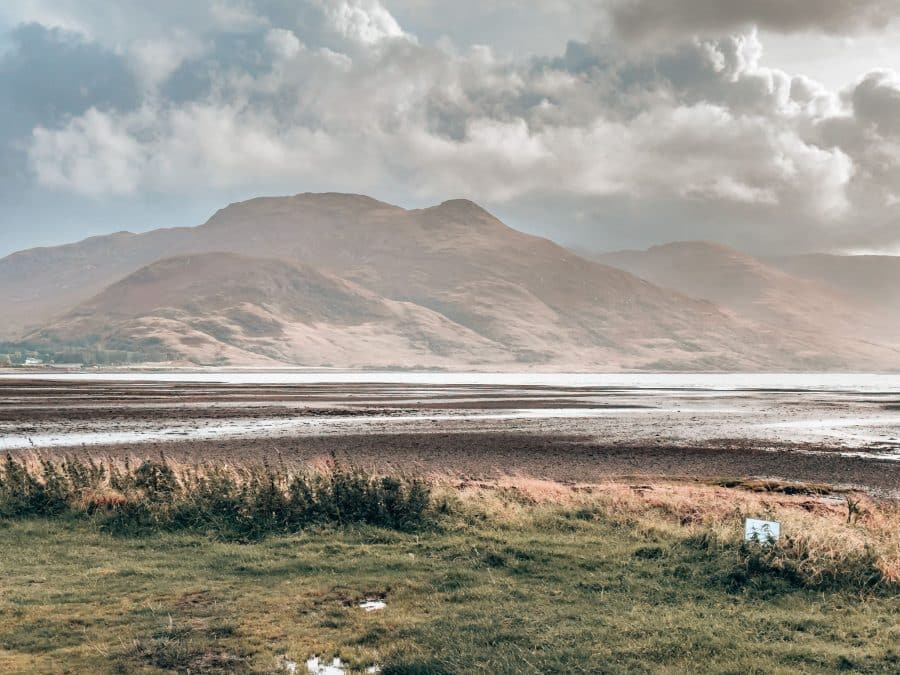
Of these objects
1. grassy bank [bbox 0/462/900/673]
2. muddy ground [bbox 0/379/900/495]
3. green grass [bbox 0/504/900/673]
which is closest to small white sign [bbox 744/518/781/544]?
grassy bank [bbox 0/462/900/673]

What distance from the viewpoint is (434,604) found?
11953 millimetres

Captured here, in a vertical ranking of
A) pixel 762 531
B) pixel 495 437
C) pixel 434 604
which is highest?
pixel 762 531

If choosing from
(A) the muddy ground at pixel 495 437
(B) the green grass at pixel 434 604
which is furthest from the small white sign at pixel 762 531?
(A) the muddy ground at pixel 495 437

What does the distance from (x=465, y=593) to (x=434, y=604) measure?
644mm

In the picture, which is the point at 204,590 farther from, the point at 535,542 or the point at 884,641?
the point at 884,641

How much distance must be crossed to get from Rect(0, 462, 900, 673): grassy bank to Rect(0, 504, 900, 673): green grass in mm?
36

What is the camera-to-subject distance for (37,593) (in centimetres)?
1245

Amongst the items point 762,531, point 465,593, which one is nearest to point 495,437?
point 762,531

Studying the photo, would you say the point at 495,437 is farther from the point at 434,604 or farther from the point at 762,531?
the point at 434,604

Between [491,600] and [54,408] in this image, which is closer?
[491,600]

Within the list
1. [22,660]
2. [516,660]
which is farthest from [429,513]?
[22,660]

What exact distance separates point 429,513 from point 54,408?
57550 millimetres

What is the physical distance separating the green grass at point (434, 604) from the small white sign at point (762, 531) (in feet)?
1.35

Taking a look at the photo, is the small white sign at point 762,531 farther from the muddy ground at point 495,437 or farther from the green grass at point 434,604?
the muddy ground at point 495,437
